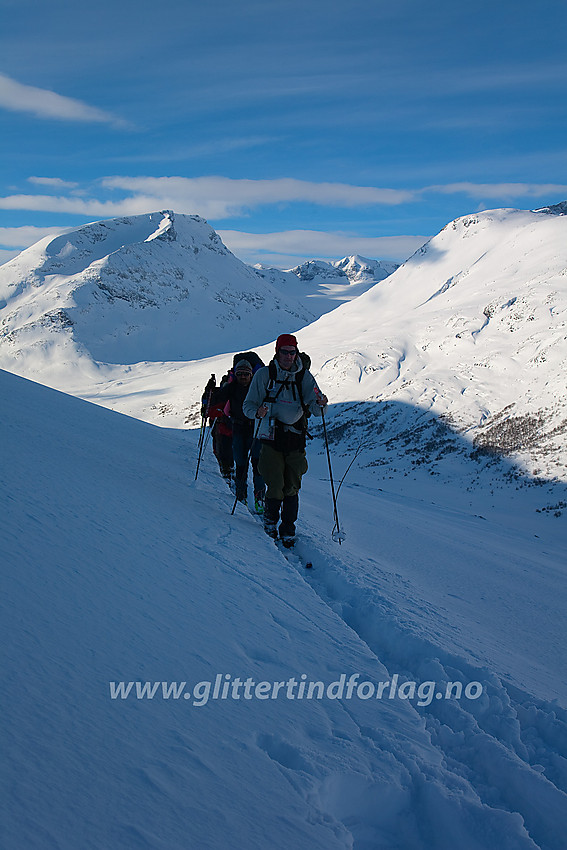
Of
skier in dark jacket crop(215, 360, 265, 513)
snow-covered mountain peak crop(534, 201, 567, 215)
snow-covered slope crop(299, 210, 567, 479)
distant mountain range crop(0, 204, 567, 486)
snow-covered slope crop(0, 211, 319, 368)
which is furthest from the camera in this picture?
snow-covered slope crop(0, 211, 319, 368)

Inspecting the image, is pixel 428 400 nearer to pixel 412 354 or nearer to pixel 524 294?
pixel 412 354

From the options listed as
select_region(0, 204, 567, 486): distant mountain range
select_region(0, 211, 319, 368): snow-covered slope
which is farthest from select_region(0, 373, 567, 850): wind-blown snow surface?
select_region(0, 211, 319, 368): snow-covered slope

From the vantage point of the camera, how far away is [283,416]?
6.10 metres

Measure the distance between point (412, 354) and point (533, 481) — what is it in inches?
1120

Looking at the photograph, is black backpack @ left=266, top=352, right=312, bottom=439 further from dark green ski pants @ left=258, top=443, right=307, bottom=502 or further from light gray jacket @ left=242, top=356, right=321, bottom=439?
dark green ski pants @ left=258, top=443, right=307, bottom=502

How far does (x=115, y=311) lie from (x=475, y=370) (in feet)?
461

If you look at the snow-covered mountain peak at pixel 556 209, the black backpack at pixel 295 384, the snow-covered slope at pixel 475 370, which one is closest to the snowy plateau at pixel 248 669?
the black backpack at pixel 295 384

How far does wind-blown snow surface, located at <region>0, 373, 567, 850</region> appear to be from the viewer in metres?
1.77

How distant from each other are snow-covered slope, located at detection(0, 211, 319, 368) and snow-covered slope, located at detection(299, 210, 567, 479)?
3282 inches

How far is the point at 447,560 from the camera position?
6523 mm

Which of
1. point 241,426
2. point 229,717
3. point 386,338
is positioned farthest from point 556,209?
point 229,717

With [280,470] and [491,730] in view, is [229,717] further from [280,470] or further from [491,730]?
[280,470]

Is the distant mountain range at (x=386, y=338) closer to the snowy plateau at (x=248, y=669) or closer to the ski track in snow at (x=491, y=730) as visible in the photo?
the snowy plateau at (x=248, y=669)

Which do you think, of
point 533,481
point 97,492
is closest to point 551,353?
point 533,481
